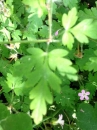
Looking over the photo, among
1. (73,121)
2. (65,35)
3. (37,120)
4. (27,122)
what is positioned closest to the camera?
(37,120)

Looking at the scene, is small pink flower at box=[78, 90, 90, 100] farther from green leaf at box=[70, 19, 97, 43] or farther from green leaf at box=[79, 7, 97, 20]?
green leaf at box=[70, 19, 97, 43]

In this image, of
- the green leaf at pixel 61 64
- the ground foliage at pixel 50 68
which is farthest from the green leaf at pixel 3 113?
the green leaf at pixel 61 64

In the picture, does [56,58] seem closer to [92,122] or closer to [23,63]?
[23,63]

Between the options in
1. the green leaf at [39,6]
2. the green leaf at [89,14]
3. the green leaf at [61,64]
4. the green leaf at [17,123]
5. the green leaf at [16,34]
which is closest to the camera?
the green leaf at [61,64]

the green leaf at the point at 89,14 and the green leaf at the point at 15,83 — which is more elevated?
the green leaf at the point at 89,14

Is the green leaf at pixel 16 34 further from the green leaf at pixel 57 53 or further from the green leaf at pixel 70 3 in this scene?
the green leaf at pixel 57 53

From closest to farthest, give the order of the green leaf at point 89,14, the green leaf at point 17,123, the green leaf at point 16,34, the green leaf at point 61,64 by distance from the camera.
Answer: the green leaf at point 61,64 < the green leaf at point 17,123 < the green leaf at point 89,14 < the green leaf at point 16,34

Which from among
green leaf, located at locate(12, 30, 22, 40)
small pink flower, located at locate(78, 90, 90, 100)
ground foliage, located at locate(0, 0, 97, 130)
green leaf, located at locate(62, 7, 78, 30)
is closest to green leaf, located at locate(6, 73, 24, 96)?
ground foliage, located at locate(0, 0, 97, 130)

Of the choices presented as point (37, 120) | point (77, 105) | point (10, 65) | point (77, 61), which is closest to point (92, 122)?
point (77, 105)
